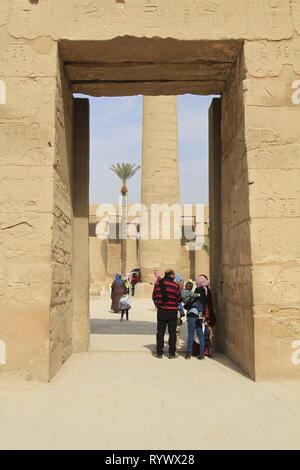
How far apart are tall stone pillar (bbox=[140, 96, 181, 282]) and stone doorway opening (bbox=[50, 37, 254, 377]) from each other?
12205mm

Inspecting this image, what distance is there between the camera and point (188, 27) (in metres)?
5.57

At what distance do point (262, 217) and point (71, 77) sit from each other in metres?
3.52

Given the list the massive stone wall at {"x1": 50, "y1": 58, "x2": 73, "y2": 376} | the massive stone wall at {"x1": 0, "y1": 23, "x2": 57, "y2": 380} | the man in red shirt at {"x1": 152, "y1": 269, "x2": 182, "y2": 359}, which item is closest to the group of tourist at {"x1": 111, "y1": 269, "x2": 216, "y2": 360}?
the man in red shirt at {"x1": 152, "y1": 269, "x2": 182, "y2": 359}

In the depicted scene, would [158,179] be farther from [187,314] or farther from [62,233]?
[62,233]

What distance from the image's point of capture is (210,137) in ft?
25.4

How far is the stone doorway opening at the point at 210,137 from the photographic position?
5699 millimetres

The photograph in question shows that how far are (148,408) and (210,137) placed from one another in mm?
4962

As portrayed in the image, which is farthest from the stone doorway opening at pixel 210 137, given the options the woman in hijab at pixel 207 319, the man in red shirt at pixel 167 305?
the man in red shirt at pixel 167 305

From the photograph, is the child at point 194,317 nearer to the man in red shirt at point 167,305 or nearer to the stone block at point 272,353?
the man in red shirt at point 167,305

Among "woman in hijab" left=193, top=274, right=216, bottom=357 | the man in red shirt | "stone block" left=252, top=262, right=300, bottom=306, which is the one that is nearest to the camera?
"stone block" left=252, top=262, right=300, bottom=306

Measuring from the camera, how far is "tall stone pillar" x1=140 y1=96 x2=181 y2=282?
1958 centimetres

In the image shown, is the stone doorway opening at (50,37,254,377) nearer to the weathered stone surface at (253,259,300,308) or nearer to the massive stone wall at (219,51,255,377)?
the massive stone wall at (219,51,255,377)

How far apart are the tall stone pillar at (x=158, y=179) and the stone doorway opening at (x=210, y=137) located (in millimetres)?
12205

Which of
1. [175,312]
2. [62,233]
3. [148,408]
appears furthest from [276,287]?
[62,233]
